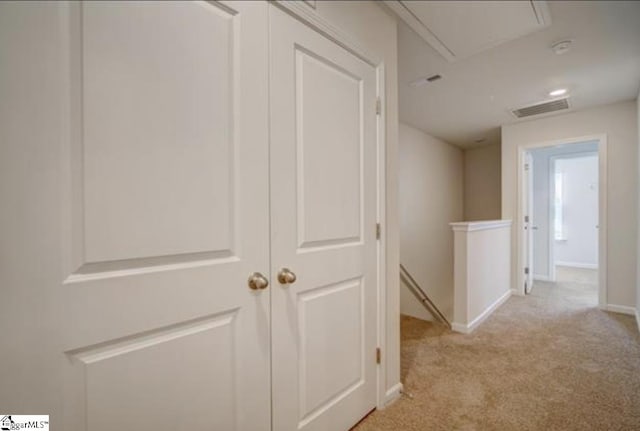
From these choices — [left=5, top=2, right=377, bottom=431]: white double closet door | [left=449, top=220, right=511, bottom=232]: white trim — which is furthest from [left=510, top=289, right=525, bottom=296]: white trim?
[left=5, top=2, right=377, bottom=431]: white double closet door

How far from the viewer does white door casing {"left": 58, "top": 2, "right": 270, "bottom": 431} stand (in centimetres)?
76

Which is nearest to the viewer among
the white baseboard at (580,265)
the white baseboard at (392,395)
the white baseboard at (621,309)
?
the white baseboard at (392,395)

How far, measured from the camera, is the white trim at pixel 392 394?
5.53 feet

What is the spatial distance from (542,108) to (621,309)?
247 cm

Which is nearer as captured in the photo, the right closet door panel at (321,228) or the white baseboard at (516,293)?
the right closet door panel at (321,228)

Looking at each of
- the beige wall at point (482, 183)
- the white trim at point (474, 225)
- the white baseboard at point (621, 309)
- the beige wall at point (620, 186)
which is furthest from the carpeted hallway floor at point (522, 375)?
the beige wall at point (482, 183)

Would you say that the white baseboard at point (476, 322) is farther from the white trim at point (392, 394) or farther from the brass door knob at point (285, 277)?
the brass door knob at point (285, 277)

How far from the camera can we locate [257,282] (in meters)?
1.07

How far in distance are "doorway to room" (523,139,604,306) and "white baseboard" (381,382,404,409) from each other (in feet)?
10.8

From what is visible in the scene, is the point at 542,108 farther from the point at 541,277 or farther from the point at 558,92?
the point at 541,277

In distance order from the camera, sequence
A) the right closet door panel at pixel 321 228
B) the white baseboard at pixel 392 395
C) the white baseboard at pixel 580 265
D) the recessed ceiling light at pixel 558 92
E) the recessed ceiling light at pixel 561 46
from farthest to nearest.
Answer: the white baseboard at pixel 580 265 → the recessed ceiling light at pixel 558 92 → the recessed ceiling light at pixel 561 46 → the white baseboard at pixel 392 395 → the right closet door panel at pixel 321 228

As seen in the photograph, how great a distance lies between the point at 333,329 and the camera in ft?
4.60

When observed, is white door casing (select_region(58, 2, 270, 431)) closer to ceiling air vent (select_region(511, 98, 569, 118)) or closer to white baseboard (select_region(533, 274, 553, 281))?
ceiling air vent (select_region(511, 98, 569, 118))

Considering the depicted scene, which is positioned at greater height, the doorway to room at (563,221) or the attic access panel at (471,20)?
the attic access panel at (471,20)
